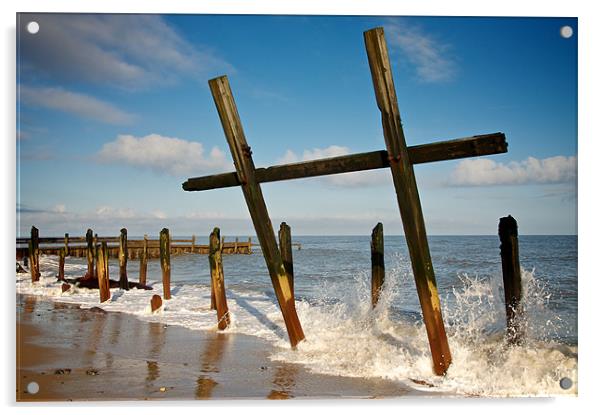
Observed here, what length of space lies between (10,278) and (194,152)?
11.4 ft

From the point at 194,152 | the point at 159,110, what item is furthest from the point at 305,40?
the point at 194,152

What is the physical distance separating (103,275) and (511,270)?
9607 mm

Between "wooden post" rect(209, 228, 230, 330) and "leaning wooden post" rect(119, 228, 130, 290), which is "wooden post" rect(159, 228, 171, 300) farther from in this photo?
"wooden post" rect(209, 228, 230, 330)

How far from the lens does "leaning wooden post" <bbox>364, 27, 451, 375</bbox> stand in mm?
4793

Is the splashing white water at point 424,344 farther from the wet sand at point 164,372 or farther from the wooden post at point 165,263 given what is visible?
the wooden post at point 165,263

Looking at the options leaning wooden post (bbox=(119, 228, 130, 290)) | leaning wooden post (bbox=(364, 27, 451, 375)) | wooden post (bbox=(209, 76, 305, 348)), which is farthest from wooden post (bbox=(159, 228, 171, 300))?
leaning wooden post (bbox=(364, 27, 451, 375))

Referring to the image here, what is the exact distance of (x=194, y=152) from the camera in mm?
8250

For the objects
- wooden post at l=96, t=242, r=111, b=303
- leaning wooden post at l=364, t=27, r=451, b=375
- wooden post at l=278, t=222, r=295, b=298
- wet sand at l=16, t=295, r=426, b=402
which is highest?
leaning wooden post at l=364, t=27, r=451, b=375

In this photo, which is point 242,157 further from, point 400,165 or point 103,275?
point 103,275

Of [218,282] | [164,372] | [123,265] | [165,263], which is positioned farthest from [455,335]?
[123,265]

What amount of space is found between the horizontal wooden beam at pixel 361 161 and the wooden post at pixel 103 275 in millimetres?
7000

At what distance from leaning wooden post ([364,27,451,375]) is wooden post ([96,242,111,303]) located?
947cm

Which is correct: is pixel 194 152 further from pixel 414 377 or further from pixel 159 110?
pixel 414 377

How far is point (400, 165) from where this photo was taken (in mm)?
4812
